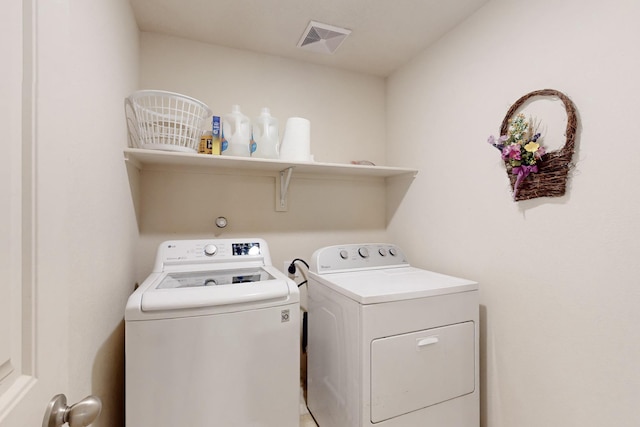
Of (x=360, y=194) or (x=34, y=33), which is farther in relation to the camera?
(x=360, y=194)

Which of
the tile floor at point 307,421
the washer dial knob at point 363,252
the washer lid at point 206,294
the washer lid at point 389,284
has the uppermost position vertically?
the washer dial knob at point 363,252

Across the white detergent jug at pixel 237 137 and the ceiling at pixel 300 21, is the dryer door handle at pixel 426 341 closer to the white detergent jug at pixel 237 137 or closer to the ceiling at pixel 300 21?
the white detergent jug at pixel 237 137

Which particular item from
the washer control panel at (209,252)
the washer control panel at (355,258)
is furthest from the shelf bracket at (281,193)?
the washer control panel at (355,258)

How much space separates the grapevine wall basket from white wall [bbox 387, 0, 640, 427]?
30 millimetres

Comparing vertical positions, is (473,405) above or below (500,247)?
below

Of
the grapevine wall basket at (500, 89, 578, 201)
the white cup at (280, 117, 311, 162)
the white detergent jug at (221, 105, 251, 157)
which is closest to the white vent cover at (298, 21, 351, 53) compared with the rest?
the white cup at (280, 117, 311, 162)

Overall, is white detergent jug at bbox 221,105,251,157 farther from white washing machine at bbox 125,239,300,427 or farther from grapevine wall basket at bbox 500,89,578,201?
grapevine wall basket at bbox 500,89,578,201

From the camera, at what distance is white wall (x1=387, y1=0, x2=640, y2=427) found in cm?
101

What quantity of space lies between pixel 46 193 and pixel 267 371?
3.15 ft

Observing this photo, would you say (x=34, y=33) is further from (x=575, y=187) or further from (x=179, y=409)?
(x=575, y=187)

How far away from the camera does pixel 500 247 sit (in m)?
1.43

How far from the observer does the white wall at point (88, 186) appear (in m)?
0.51

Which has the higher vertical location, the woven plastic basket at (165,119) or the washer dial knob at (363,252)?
the woven plastic basket at (165,119)

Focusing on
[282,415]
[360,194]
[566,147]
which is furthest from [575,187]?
[282,415]
